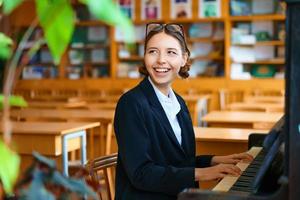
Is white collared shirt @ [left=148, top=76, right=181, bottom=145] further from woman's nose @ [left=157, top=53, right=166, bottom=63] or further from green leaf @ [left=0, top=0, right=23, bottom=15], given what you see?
green leaf @ [left=0, top=0, right=23, bottom=15]

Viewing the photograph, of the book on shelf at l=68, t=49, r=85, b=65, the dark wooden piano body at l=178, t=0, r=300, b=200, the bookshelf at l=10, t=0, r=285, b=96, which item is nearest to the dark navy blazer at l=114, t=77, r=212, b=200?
the dark wooden piano body at l=178, t=0, r=300, b=200

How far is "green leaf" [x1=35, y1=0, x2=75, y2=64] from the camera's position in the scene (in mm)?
681

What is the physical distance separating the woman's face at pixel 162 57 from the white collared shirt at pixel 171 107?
0.06 m

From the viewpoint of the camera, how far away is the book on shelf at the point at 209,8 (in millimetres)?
9254

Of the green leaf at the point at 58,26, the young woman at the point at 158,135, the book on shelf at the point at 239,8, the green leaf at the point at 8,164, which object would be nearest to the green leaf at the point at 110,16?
the green leaf at the point at 58,26

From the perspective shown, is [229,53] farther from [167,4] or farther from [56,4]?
[56,4]

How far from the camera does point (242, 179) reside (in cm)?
167

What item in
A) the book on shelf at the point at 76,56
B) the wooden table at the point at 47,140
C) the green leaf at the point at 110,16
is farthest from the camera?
the book on shelf at the point at 76,56

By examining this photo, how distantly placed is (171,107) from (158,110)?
0.39 feet

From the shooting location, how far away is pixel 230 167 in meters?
1.78

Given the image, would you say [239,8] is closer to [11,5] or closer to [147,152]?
[147,152]

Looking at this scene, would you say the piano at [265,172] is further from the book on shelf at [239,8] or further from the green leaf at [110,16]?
the book on shelf at [239,8]

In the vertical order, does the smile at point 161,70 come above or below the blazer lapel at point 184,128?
above

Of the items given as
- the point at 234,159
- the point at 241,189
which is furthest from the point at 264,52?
the point at 241,189
